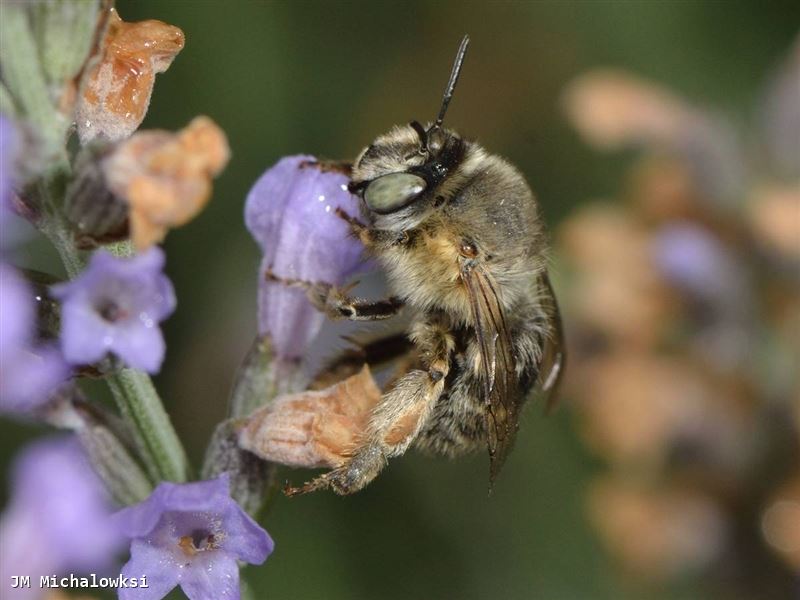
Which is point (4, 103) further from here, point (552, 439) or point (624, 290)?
point (552, 439)

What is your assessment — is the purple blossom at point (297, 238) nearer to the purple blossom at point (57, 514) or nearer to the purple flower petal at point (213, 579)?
the purple flower petal at point (213, 579)

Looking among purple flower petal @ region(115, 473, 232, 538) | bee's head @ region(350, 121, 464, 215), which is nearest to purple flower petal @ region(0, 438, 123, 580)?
purple flower petal @ region(115, 473, 232, 538)

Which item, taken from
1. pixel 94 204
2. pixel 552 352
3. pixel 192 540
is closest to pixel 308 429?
Answer: pixel 192 540

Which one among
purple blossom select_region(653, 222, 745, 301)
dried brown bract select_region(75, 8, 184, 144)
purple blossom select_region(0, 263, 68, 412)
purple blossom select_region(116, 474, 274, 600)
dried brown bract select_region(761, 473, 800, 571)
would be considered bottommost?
dried brown bract select_region(761, 473, 800, 571)

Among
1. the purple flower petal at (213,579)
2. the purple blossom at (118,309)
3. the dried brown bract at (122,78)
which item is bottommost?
the purple flower petal at (213,579)

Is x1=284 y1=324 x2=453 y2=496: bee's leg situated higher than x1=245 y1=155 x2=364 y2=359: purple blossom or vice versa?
x1=245 y1=155 x2=364 y2=359: purple blossom

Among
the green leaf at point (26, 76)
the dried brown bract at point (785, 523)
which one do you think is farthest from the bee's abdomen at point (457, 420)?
the dried brown bract at point (785, 523)

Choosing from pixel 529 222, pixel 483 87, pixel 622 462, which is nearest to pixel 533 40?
pixel 483 87

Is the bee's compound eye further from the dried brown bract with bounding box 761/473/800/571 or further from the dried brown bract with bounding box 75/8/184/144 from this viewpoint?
the dried brown bract with bounding box 761/473/800/571
